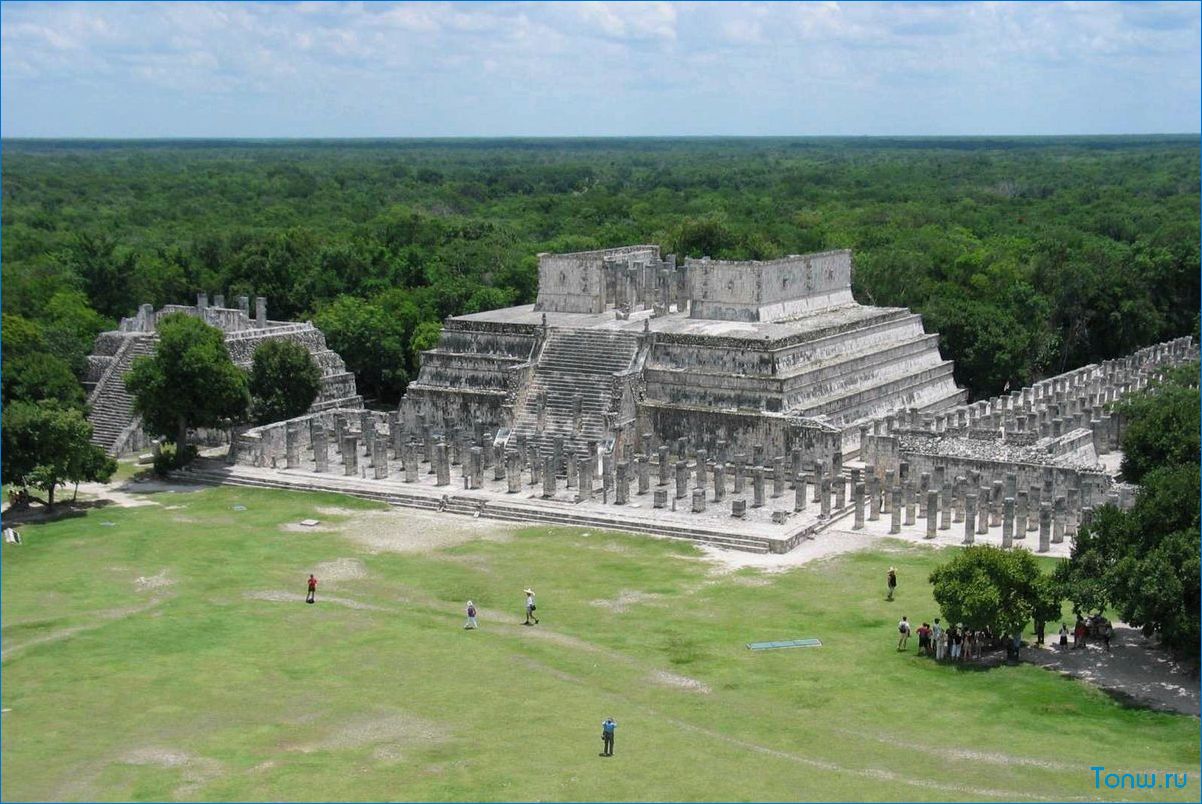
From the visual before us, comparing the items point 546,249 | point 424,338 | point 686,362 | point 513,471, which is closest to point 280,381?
point 424,338

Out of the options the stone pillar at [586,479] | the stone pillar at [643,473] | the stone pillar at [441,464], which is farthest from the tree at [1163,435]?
the stone pillar at [441,464]

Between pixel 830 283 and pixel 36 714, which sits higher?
pixel 830 283

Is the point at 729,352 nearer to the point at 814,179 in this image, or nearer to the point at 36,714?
the point at 36,714

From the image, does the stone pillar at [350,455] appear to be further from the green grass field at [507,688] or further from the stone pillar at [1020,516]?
the stone pillar at [1020,516]

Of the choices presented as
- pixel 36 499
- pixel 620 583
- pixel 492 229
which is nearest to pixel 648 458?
pixel 620 583

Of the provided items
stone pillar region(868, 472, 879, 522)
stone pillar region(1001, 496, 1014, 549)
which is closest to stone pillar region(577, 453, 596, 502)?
stone pillar region(868, 472, 879, 522)

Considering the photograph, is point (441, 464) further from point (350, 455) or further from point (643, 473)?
point (643, 473)
